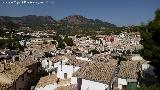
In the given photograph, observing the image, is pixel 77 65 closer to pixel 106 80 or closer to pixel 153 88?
pixel 106 80

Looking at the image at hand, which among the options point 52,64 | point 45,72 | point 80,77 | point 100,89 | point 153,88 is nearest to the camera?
point 153,88

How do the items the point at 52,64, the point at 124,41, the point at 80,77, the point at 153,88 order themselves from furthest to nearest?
the point at 124,41
the point at 52,64
the point at 80,77
the point at 153,88

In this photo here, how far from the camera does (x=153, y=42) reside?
27.2 m

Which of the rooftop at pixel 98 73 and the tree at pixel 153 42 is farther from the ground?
the tree at pixel 153 42

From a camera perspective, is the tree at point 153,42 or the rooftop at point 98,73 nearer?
the tree at point 153,42

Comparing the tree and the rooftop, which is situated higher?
the tree

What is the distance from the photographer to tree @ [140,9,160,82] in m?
26.0

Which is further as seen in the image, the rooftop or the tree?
the rooftop

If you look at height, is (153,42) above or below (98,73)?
above

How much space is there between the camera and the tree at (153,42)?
2603 cm

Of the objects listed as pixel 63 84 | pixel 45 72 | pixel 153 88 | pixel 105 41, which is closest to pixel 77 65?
pixel 63 84

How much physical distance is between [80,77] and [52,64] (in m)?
22.3

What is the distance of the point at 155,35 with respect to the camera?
26688 millimetres

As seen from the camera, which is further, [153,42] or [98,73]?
[98,73]
